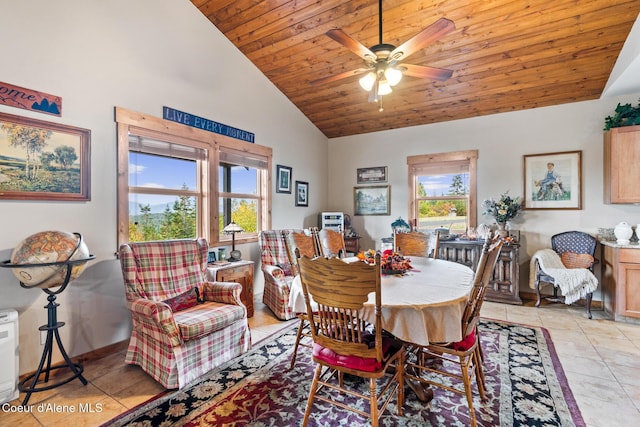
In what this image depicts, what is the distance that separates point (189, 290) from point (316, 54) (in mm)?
3307

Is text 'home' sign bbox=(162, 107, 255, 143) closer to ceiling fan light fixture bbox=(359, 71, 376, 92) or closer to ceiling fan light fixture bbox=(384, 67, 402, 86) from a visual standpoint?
ceiling fan light fixture bbox=(359, 71, 376, 92)

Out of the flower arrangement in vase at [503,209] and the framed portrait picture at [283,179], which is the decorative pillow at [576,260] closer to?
the flower arrangement in vase at [503,209]

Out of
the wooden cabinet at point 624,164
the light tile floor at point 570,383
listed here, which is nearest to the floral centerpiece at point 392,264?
the light tile floor at point 570,383

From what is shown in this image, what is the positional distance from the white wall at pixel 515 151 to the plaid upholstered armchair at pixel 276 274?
217 cm

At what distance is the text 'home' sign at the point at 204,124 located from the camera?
10.9 feet

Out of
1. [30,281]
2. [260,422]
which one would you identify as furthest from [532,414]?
[30,281]

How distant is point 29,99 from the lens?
2.35m

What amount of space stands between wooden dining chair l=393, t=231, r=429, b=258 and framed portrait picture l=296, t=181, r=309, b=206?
230 cm

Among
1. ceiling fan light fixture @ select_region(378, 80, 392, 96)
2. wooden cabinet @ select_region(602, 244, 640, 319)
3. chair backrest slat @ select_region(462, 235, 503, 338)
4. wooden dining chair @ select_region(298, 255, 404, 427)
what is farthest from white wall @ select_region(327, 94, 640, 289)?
wooden dining chair @ select_region(298, 255, 404, 427)

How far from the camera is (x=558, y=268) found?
3922 millimetres

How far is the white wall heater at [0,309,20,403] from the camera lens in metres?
2.03

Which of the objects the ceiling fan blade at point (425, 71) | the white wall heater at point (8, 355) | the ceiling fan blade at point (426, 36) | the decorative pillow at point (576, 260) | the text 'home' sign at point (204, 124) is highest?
the ceiling fan blade at point (426, 36)

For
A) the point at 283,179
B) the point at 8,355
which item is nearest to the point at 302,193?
the point at 283,179

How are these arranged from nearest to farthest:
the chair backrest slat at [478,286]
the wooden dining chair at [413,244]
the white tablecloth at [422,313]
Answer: the white tablecloth at [422,313] < the chair backrest slat at [478,286] < the wooden dining chair at [413,244]
